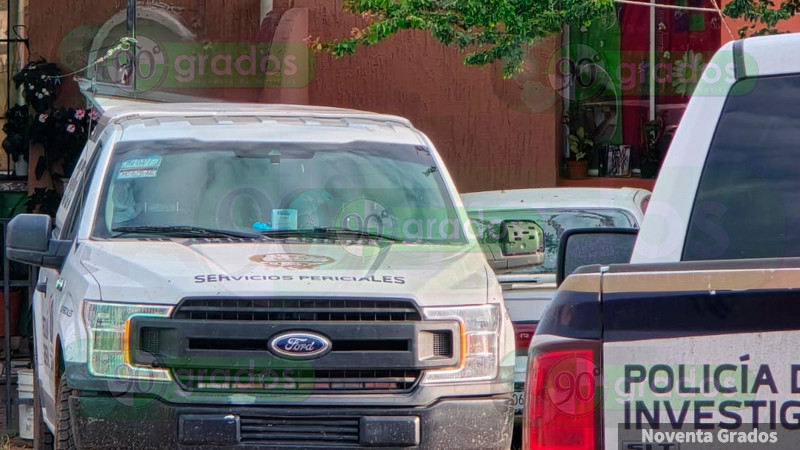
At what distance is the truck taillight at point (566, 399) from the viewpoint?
2.41 meters

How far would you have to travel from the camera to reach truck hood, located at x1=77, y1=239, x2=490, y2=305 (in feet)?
15.7

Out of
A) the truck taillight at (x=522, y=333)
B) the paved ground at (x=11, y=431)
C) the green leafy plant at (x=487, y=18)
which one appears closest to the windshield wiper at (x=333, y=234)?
the truck taillight at (x=522, y=333)

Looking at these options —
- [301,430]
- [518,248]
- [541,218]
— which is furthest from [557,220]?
[301,430]

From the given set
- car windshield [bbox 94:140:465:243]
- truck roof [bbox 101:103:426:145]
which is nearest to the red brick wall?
truck roof [bbox 101:103:426:145]

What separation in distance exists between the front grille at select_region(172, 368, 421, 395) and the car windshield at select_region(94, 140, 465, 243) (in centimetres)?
88

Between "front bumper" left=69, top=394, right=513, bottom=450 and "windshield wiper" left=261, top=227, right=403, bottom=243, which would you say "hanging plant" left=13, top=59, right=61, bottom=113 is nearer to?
"windshield wiper" left=261, top=227, right=403, bottom=243

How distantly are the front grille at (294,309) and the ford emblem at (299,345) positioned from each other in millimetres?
73

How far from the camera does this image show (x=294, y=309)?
4.75 meters

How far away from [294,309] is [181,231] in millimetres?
958

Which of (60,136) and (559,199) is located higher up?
(60,136)

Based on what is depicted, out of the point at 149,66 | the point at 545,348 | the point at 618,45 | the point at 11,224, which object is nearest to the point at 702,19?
the point at 618,45

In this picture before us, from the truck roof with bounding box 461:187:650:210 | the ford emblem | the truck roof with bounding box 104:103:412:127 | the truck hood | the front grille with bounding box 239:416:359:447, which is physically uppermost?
the truck roof with bounding box 104:103:412:127

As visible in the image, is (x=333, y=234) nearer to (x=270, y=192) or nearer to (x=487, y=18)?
(x=270, y=192)

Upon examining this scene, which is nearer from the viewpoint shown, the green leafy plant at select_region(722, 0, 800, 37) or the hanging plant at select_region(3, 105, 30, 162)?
the green leafy plant at select_region(722, 0, 800, 37)
